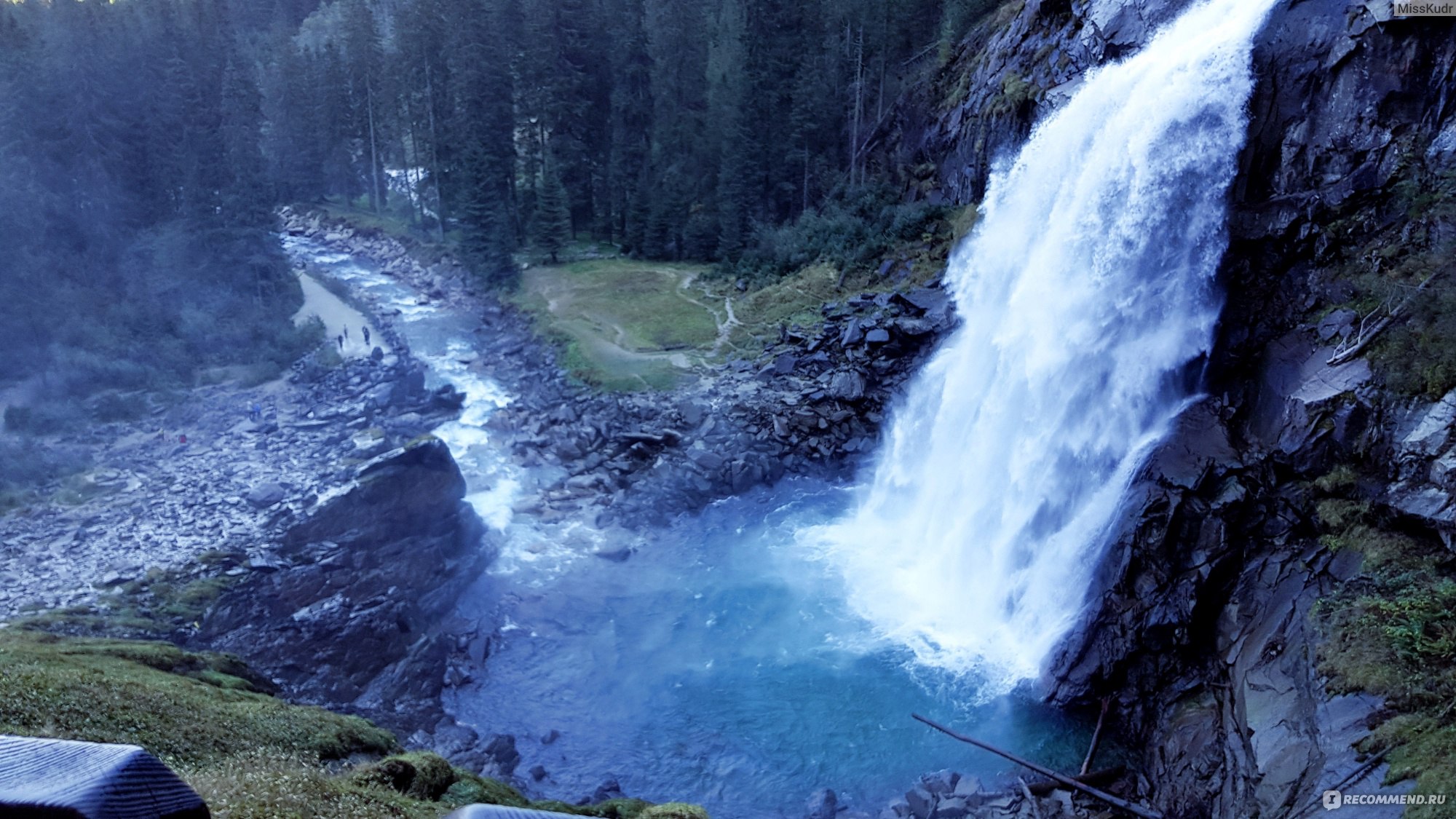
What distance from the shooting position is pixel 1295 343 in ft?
62.8

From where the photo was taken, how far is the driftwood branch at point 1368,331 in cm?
1709

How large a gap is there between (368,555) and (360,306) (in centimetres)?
2580

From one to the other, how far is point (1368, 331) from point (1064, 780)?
1092 centimetres

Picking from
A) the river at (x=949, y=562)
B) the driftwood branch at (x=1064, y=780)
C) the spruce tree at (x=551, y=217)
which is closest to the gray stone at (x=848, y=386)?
the river at (x=949, y=562)

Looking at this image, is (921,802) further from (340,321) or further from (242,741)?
(340,321)

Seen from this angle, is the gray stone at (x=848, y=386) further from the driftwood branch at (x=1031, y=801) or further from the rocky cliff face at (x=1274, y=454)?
the driftwood branch at (x=1031, y=801)

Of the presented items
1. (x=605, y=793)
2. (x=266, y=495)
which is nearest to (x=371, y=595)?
(x=266, y=495)

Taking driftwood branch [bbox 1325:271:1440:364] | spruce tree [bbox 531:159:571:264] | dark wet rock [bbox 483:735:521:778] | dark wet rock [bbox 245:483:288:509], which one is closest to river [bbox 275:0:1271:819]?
dark wet rock [bbox 483:735:521:778]

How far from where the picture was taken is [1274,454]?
1798cm

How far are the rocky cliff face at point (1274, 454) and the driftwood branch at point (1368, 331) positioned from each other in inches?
8.0

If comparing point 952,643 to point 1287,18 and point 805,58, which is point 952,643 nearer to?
point 1287,18

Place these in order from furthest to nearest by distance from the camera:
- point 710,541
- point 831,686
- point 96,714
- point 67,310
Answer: point 67,310
point 710,541
point 831,686
point 96,714

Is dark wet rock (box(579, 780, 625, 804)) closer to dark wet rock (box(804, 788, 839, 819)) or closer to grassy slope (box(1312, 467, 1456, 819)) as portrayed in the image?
dark wet rock (box(804, 788, 839, 819))

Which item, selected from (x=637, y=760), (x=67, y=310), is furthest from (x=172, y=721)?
(x=67, y=310)
